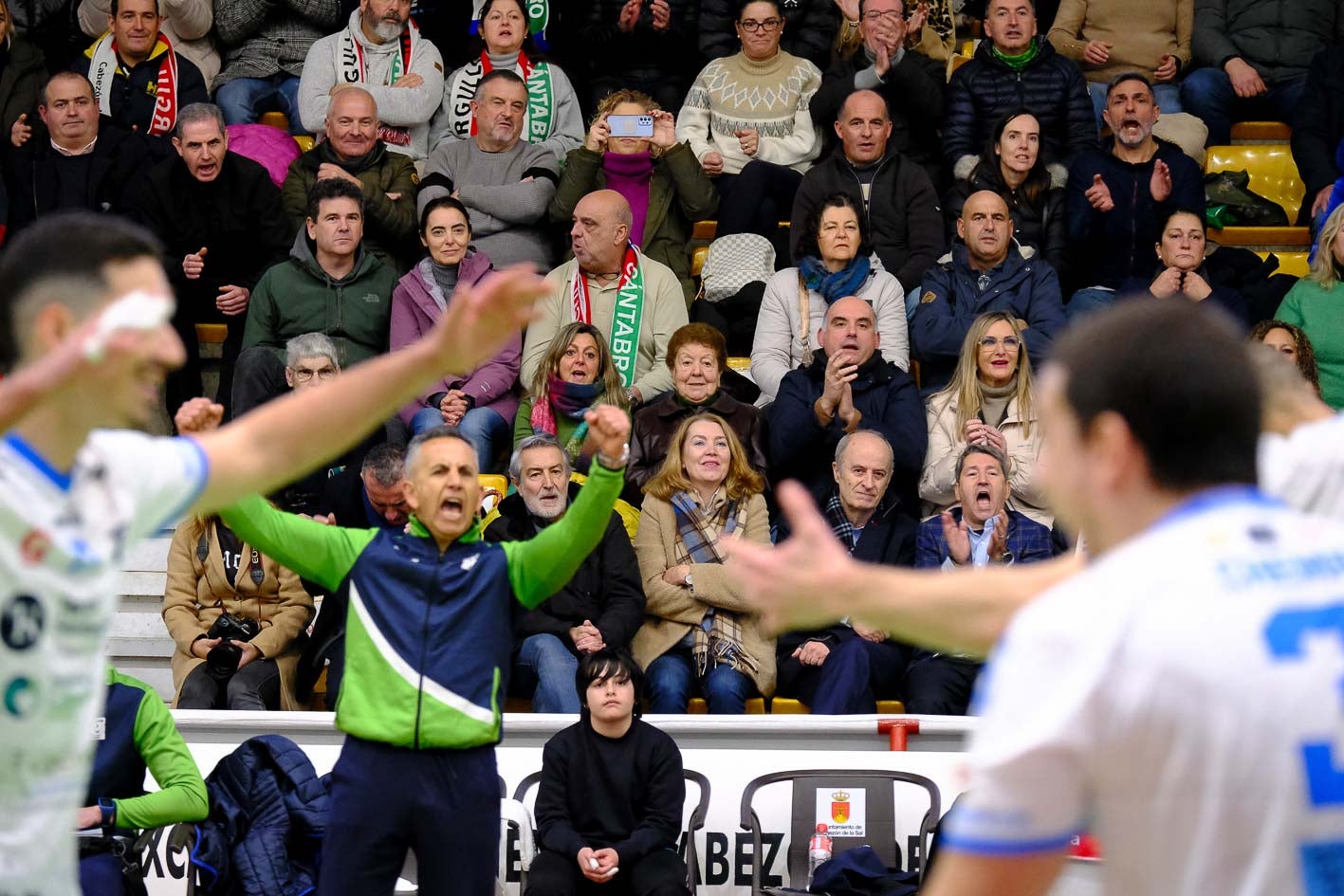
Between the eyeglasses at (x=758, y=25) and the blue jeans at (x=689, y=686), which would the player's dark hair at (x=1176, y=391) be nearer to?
the blue jeans at (x=689, y=686)

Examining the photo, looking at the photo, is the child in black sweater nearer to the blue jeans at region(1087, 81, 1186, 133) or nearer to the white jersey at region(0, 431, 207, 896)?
the white jersey at region(0, 431, 207, 896)

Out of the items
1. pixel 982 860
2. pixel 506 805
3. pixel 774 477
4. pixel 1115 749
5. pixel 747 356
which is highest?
pixel 747 356

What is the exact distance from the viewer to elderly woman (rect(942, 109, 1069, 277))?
414 inches

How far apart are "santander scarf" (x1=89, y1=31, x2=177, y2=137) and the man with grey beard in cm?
455

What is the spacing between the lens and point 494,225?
10.9 m

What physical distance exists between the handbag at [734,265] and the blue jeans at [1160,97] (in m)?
2.97

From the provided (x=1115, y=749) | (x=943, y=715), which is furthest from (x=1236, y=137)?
(x=1115, y=749)

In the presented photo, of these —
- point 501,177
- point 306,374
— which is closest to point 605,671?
point 306,374

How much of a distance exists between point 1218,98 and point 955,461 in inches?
187

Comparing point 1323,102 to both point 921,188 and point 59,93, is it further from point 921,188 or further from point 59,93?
point 59,93

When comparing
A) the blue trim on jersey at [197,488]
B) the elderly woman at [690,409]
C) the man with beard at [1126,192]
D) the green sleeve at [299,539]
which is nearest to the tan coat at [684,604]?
the elderly woman at [690,409]

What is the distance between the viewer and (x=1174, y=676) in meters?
2.13

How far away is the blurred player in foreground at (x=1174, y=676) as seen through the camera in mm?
2139

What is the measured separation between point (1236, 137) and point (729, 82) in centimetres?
379
